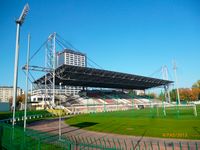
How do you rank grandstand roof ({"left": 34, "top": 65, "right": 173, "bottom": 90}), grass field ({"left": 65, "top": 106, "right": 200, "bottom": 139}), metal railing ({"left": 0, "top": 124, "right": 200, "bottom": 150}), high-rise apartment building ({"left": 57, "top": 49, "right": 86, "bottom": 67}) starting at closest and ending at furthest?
metal railing ({"left": 0, "top": 124, "right": 200, "bottom": 150}) < grass field ({"left": 65, "top": 106, "right": 200, "bottom": 139}) < grandstand roof ({"left": 34, "top": 65, "right": 173, "bottom": 90}) < high-rise apartment building ({"left": 57, "top": 49, "right": 86, "bottom": 67})

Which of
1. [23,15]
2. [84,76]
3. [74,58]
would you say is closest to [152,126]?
[23,15]

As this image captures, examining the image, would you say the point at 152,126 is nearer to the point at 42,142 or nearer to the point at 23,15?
the point at 42,142

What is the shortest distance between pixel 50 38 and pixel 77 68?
42.9 feet

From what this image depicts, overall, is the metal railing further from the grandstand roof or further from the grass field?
the grandstand roof

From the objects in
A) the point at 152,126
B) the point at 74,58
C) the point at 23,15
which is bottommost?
the point at 152,126

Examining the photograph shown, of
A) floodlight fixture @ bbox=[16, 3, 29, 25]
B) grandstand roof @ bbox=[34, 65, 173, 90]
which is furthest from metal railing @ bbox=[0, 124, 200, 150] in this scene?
grandstand roof @ bbox=[34, 65, 173, 90]

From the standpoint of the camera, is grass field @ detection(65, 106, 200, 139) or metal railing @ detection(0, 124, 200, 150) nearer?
metal railing @ detection(0, 124, 200, 150)

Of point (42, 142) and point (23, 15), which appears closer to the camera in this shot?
point (42, 142)

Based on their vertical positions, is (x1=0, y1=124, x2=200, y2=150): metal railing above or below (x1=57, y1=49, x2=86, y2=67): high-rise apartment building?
below

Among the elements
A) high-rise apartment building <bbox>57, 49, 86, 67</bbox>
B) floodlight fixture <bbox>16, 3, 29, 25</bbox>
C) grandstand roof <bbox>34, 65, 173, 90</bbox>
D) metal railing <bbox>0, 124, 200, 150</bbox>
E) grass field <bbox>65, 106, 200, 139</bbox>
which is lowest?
grass field <bbox>65, 106, 200, 139</bbox>

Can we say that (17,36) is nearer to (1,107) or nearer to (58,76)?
(58,76)

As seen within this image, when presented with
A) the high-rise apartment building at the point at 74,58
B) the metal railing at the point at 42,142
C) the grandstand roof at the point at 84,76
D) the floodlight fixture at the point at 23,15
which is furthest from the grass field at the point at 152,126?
the high-rise apartment building at the point at 74,58

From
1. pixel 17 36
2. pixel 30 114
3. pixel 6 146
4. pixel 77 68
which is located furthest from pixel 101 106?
pixel 6 146

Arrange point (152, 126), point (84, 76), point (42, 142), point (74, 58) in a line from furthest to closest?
point (74, 58) < point (84, 76) < point (152, 126) < point (42, 142)
